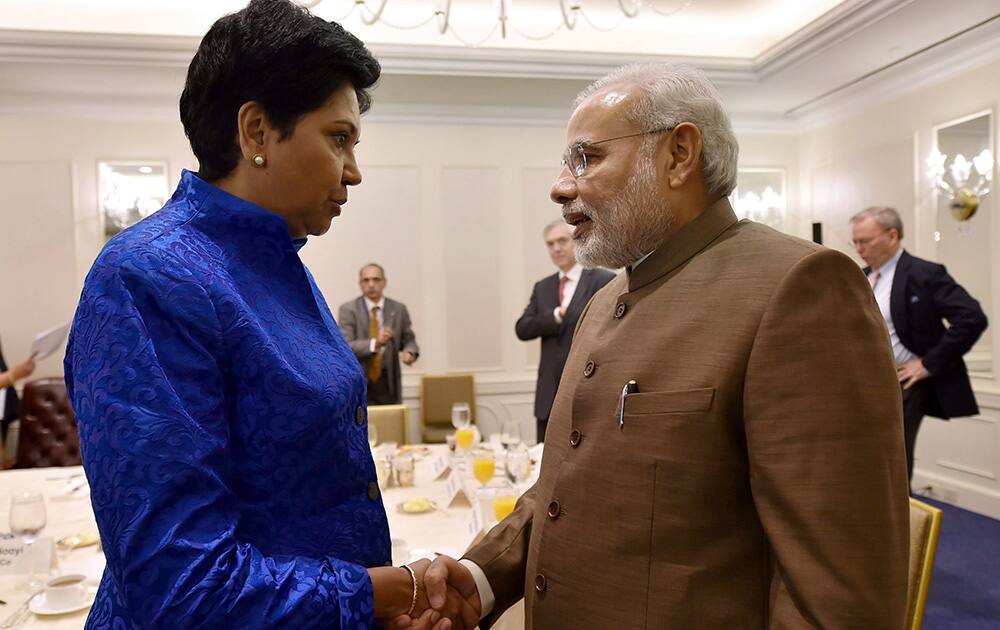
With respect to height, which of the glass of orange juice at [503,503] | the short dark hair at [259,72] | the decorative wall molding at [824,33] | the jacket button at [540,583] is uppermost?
the decorative wall molding at [824,33]

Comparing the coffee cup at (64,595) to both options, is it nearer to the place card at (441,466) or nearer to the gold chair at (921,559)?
the place card at (441,466)

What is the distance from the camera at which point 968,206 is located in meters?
5.18

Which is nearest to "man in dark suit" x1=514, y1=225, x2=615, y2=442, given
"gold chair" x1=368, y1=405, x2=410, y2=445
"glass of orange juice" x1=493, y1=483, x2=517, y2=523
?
"gold chair" x1=368, y1=405, x2=410, y2=445

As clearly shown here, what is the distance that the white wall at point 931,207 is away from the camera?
5.04 metres

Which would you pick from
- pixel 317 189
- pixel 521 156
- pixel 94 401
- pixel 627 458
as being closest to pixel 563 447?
pixel 627 458

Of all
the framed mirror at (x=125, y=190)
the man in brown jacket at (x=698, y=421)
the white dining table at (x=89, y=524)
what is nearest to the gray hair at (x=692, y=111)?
the man in brown jacket at (x=698, y=421)

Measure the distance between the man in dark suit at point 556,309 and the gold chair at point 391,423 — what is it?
96 cm

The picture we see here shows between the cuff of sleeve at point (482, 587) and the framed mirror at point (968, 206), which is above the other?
the framed mirror at point (968, 206)

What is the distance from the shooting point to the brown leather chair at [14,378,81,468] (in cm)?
479

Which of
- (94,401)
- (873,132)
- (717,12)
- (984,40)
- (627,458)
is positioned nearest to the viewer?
(94,401)

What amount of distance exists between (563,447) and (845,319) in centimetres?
53

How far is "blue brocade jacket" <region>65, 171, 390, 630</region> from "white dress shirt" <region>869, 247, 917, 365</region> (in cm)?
410

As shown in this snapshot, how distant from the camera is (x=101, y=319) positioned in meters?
0.87

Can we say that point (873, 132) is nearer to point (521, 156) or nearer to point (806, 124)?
point (806, 124)
